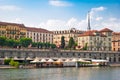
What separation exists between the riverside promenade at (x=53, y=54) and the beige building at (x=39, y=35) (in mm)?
37932

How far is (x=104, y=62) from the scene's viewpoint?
114875 millimetres

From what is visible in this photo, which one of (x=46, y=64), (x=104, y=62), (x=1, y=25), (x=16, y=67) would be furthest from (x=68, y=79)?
(x=1, y=25)

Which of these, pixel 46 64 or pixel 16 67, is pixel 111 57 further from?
pixel 16 67

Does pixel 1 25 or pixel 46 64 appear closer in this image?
pixel 46 64

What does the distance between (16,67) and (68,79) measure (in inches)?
1336

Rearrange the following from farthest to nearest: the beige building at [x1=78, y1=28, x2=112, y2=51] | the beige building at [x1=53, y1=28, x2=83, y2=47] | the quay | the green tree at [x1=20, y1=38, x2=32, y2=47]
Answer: the beige building at [x1=53, y1=28, x2=83, y2=47] < the beige building at [x1=78, y1=28, x2=112, y2=51] < the green tree at [x1=20, y1=38, x2=32, y2=47] < the quay

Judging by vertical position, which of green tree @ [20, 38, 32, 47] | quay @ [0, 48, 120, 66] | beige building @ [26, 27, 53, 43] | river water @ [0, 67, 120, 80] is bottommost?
river water @ [0, 67, 120, 80]

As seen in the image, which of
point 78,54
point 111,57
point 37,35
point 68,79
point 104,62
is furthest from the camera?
point 37,35

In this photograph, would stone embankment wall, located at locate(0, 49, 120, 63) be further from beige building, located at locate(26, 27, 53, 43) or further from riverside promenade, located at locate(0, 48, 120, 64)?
beige building, located at locate(26, 27, 53, 43)

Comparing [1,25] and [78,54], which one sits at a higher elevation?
[1,25]

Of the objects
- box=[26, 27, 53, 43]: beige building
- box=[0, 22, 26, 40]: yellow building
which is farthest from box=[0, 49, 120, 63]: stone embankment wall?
box=[26, 27, 53, 43]: beige building

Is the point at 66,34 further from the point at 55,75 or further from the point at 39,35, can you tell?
the point at 55,75

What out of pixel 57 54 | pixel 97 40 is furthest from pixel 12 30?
pixel 57 54

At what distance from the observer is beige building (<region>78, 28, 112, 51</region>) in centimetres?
15075
